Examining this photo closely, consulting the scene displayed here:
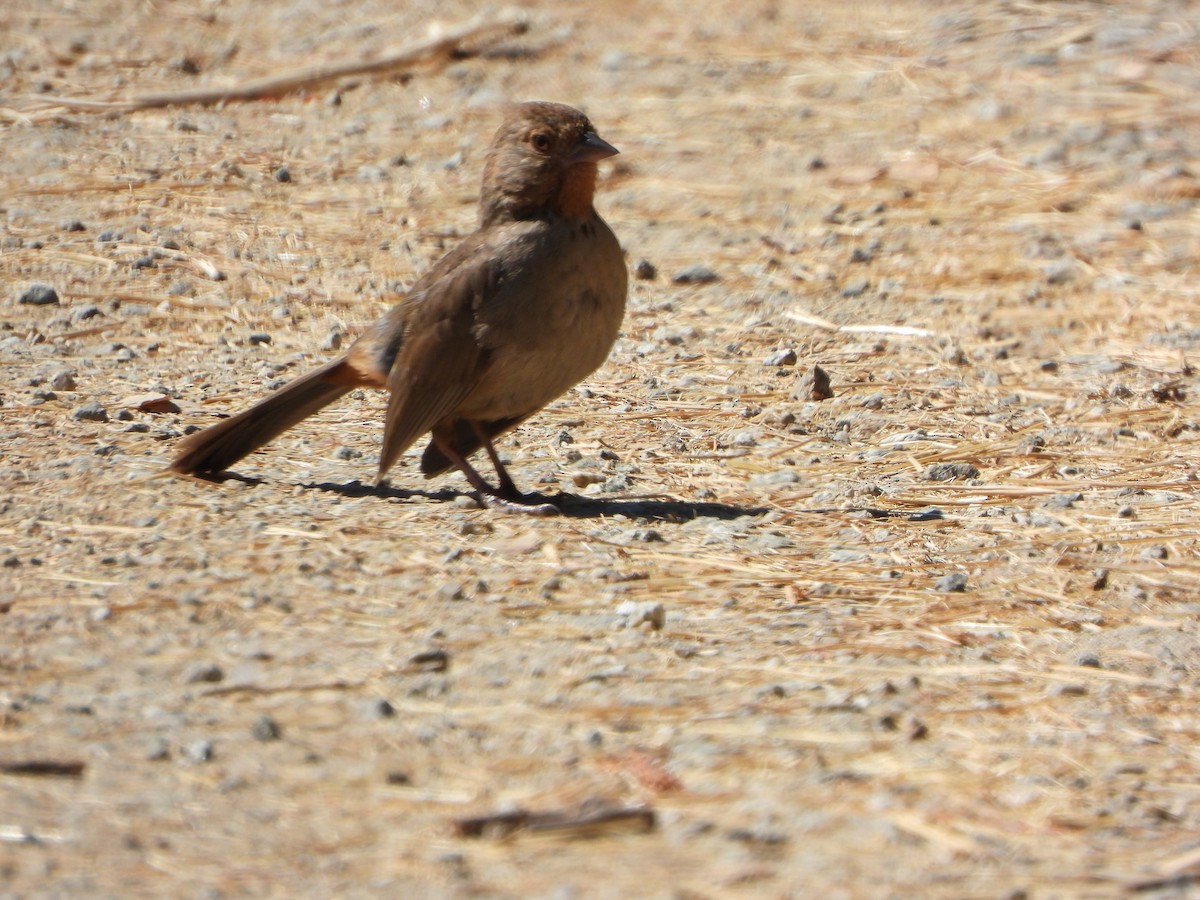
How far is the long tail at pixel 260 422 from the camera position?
18.2 feet

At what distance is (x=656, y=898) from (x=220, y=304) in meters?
5.13

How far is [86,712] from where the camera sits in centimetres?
374

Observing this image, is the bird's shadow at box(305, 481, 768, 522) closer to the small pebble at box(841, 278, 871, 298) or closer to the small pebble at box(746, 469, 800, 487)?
the small pebble at box(746, 469, 800, 487)

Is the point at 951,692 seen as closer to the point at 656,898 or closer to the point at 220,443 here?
the point at 656,898

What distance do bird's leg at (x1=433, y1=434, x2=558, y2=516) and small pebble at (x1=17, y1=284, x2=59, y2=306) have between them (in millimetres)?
2437

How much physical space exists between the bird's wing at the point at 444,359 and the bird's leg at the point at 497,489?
24cm

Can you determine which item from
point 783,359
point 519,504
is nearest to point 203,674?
point 519,504

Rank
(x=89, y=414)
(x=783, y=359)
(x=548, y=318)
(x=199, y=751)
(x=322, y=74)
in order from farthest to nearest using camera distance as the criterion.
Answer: (x=322, y=74)
(x=783, y=359)
(x=89, y=414)
(x=548, y=318)
(x=199, y=751)

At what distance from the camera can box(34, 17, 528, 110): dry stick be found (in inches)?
394

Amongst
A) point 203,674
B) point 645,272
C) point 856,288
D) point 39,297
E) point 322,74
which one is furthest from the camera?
point 322,74

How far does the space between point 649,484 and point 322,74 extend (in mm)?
5377

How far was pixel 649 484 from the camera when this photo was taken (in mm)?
5902

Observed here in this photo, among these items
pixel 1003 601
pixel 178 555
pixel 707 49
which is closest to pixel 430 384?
pixel 178 555

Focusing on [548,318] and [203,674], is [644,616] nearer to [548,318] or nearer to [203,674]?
[203,674]
